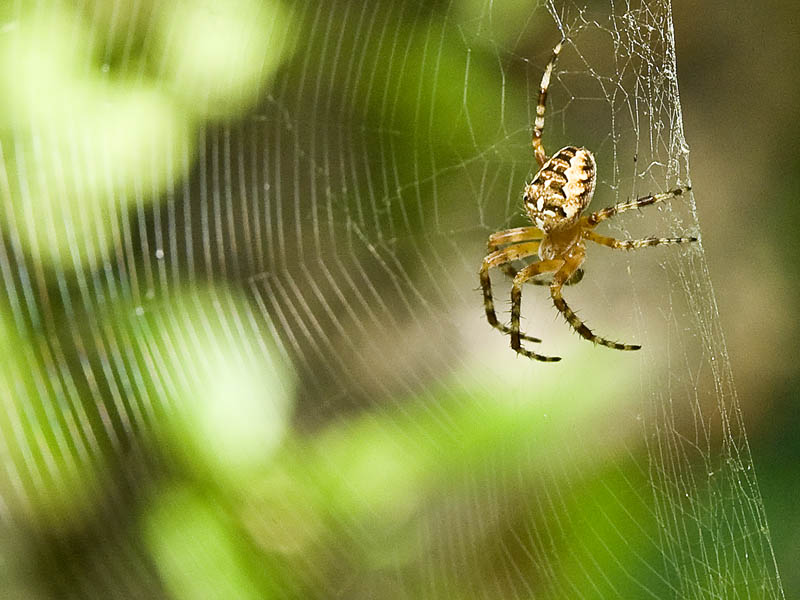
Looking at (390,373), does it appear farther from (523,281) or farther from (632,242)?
(632,242)

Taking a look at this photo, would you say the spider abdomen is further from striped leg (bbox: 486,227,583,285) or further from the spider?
striped leg (bbox: 486,227,583,285)

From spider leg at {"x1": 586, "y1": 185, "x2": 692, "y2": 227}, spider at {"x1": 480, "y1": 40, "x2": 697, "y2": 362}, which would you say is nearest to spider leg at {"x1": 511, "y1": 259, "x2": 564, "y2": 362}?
spider at {"x1": 480, "y1": 40, "x2": 697, "y2": 362}

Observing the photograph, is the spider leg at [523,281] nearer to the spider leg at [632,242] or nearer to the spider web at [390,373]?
the spider leg at [632,242]

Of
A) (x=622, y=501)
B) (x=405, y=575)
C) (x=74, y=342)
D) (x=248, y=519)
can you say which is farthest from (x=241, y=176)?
(x=622, y=501)

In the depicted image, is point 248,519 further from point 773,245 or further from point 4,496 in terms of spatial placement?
point 773,245

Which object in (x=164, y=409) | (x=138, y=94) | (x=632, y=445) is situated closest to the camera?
(x=632, y=445)

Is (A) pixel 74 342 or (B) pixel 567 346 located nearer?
(A) pixel 74 342
